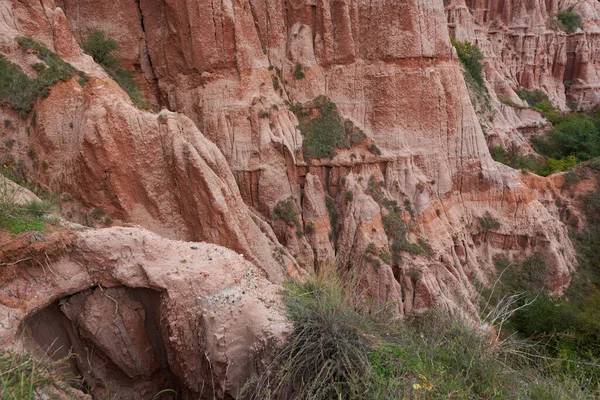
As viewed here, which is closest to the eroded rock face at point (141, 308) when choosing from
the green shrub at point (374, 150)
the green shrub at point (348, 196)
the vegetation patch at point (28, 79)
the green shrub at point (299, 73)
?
the vegetation patch at point (28, 79)

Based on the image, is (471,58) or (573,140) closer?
(573,140)

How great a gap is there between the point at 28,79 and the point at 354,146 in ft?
37.1

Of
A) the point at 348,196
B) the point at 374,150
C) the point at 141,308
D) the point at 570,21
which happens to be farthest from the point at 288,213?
the point at 570,21

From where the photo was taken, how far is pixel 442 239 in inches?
629

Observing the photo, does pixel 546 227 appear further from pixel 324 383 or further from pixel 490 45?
pixel 490 45

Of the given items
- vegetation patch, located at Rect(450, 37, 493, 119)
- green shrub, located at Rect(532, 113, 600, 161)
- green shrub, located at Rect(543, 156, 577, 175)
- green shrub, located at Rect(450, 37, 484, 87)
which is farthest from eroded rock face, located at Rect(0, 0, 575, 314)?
green shrub, located at Rect(450, 37, 484, 87)

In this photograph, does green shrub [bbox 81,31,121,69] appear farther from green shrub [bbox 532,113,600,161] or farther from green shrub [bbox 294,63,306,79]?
green shrub [bbox 532,113,600,161]

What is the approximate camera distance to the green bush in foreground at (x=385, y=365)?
4184 mm

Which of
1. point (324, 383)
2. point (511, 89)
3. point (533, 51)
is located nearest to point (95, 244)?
point (324, 383)

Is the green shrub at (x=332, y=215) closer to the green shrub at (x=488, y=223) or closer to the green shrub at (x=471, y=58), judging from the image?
the green shrub at (x=488, y=223)

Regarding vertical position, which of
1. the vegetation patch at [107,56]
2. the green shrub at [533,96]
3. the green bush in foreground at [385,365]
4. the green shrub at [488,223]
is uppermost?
the vegetation patch at [107,56]

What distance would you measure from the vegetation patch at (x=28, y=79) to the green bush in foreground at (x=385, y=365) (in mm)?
9308

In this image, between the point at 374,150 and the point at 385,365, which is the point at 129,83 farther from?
the point at 385,365

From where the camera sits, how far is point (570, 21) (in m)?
36.1
